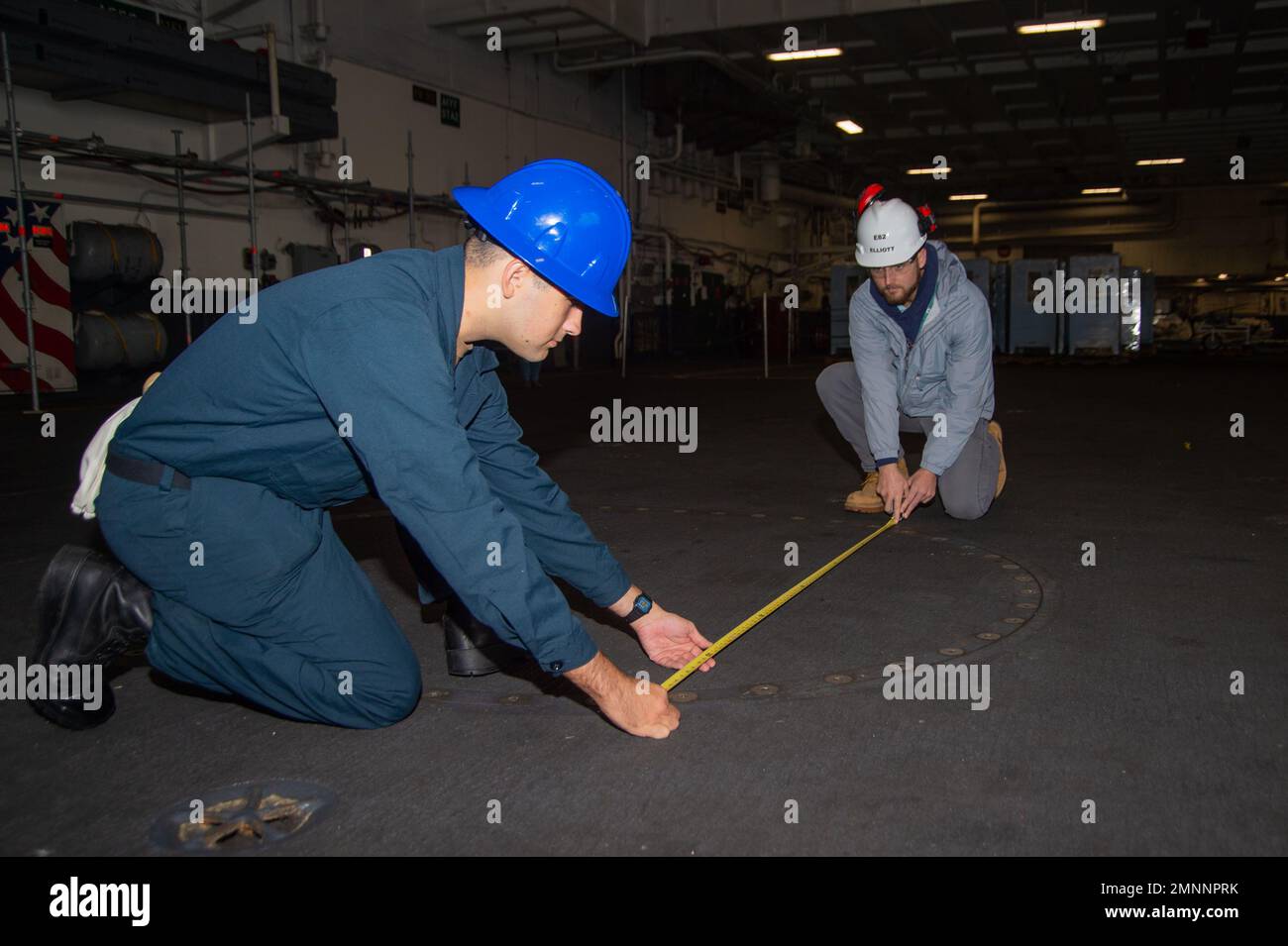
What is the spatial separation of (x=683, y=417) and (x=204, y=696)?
7.02 m

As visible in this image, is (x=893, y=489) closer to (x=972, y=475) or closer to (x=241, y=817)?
(x=972, y=475)

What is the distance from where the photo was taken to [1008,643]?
281cm

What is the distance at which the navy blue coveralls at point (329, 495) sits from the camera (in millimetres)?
1706

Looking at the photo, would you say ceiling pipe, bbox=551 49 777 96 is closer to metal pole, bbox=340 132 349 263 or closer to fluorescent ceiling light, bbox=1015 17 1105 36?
fluorescent ceiling light, bbox=1015 17 1105 36

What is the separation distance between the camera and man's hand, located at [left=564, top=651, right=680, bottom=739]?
1878 mm

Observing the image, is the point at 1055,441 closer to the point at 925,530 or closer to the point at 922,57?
the point at 925,530

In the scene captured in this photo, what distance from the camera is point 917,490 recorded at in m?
4.00

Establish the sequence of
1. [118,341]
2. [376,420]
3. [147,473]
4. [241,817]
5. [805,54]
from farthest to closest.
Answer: [805,54] → [118,341] → [147,473] → [241,817] → [376,420]

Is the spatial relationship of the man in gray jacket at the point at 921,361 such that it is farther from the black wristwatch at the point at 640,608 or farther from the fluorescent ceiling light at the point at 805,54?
the fluorescent ceiling light at the point at 805,54

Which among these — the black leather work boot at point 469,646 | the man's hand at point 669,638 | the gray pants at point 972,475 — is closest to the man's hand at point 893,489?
the gray pants at point 972,475

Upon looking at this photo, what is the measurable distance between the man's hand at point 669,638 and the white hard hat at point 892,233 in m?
2.07

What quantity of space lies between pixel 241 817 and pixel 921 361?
345 centimetres

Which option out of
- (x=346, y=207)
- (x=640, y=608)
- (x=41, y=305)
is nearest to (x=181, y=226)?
(x=41, y=305)
